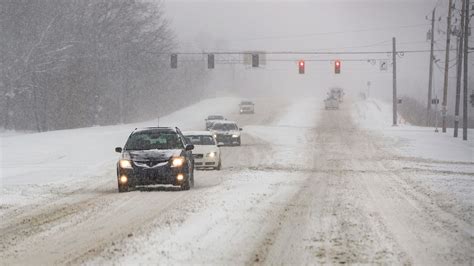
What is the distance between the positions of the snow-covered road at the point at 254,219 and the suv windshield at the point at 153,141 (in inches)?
43.6

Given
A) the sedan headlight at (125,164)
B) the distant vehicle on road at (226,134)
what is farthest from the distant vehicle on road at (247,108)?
the sedan headlight at (125,164)

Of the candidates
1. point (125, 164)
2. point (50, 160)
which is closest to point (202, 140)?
point (50, 160)

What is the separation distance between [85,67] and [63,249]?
207ft

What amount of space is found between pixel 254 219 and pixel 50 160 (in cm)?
2223

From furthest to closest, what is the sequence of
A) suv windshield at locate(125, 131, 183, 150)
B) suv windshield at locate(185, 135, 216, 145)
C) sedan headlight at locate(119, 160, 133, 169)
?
1. suv windshield at locate(185, 135, 216, 145)
2. suv windshield at locate(125, 131, 183, 150)
3. sedan headlight at locate(119, 160, 133, 169)

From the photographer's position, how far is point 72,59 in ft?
233

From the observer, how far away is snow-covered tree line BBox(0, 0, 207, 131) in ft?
217

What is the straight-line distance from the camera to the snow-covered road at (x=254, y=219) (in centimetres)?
1082

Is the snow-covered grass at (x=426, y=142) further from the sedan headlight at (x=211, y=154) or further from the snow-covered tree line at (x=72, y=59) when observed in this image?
the snow-covered tree line at (x=72, y=59)

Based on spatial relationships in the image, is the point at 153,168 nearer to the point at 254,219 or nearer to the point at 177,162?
the point at 177,162

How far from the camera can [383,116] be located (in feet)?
275

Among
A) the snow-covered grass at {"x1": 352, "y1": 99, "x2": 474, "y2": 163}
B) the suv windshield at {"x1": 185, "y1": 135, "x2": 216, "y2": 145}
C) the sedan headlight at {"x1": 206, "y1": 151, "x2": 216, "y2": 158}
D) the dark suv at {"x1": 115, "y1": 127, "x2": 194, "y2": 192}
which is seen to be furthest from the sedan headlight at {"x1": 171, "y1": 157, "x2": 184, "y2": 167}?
the snow-covered grass at {"x1": 352, "y1": 99, "x2": 474, "y2": 163}

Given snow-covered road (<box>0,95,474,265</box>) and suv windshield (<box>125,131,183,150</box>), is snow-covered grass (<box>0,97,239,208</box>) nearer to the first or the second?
snow-covered road (<box>0,95,474,265</box>)

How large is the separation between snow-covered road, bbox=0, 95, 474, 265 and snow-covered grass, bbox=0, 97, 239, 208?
0.27 m
